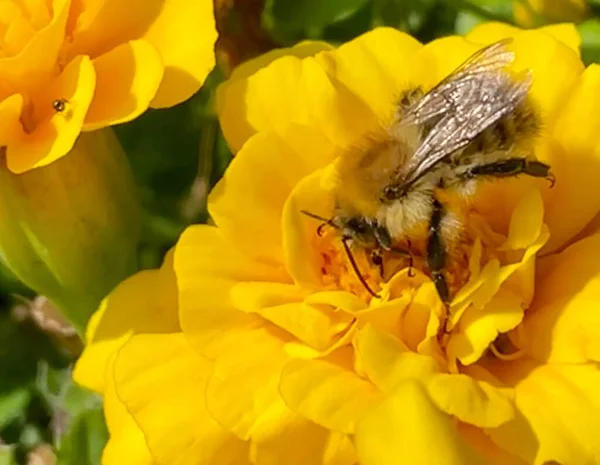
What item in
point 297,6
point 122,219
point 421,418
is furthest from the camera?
point 297,6

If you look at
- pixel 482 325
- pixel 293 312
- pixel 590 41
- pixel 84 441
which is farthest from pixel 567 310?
pixel 84 441

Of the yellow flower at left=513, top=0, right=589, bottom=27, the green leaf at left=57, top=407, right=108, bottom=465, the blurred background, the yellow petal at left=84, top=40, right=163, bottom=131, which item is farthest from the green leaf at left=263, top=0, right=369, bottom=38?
the green leaf at left=57, top=407, right=108, bottom=465

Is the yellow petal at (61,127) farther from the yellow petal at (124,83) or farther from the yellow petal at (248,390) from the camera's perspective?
the yellow petal at (248,390)

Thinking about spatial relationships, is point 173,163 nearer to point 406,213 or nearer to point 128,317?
point 128,317

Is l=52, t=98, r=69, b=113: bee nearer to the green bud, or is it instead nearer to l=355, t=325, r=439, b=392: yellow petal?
the green bud

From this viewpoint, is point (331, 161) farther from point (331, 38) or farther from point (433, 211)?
point (331, 38)

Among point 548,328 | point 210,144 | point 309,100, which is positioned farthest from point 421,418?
point 210,144
